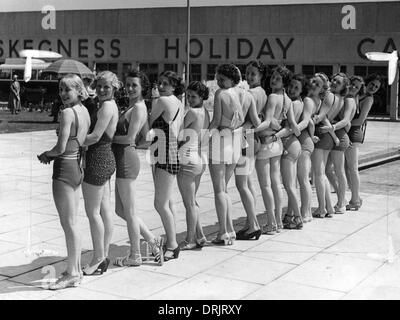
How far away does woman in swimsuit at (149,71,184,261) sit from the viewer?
5.96 metres

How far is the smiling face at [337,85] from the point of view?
8.45 metres

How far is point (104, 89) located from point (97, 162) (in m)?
0.62

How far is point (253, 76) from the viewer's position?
7.04 meters

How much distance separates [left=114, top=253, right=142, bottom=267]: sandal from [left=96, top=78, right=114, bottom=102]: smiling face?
1522 mm

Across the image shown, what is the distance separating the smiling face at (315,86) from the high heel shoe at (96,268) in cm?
347

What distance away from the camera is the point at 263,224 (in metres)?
8.12

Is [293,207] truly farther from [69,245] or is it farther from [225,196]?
[69,245]

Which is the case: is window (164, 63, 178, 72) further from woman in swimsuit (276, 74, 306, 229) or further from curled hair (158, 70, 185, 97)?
curled hair (158, 70, 185, 97)

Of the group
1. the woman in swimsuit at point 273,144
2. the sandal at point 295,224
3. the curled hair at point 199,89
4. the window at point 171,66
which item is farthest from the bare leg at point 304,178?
the window at point 171,66

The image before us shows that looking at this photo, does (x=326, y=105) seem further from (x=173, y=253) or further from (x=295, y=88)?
(x=173, y=253)

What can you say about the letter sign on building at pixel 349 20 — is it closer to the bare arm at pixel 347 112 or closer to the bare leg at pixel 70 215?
the bare arm at pixel 347 112

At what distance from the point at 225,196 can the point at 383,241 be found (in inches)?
74.3

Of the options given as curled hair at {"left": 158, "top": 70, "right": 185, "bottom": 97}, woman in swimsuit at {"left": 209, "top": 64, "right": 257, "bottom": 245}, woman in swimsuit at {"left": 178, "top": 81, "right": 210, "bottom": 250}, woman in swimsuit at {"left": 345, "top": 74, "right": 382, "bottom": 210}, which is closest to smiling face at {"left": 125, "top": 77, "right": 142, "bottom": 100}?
curled hair at {"left": 158, "top": 70, "right": 185, "bottom": 97}
